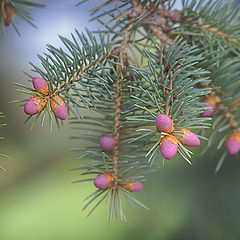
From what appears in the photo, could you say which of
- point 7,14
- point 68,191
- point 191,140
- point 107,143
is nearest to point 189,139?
point 191,140

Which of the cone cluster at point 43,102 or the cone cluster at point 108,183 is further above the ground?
the cone cluster at point 43,102

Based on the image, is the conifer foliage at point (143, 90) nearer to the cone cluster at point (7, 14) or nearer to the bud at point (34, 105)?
the bud at point (34, 105)

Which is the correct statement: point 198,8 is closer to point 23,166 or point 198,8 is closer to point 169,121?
point 169,121

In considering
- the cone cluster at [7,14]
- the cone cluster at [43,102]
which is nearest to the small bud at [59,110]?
the cone cluster at [43,102]

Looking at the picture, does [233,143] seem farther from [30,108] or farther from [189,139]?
[30,108]

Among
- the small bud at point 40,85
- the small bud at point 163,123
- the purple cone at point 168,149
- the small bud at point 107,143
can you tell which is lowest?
the purple cone at point 168,149

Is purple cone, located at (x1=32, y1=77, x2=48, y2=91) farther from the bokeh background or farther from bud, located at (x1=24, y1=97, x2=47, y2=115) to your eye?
the bokeh background
